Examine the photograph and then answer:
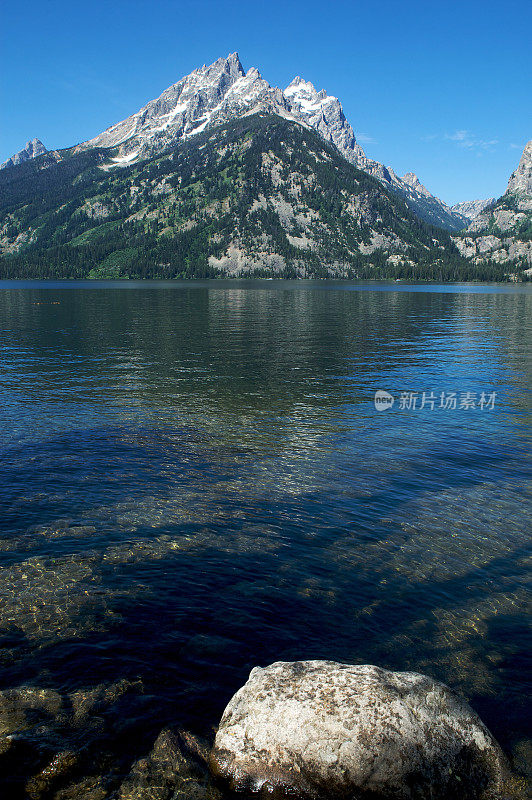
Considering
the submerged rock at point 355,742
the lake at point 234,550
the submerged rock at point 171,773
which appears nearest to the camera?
the submerged rock at point 355,742

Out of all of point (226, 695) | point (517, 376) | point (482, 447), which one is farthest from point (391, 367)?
point (226, 695)

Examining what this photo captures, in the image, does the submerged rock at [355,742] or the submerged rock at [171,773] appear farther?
the submerged rock at [171,773]

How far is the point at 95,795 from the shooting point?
862 cm

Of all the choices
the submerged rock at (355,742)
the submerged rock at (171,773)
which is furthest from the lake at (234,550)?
the submerged rock at (355,742)

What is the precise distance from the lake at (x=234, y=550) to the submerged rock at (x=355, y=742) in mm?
1175

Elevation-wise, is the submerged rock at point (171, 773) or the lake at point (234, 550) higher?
the lake at point (234, 550)

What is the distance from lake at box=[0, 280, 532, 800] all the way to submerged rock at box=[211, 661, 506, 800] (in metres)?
1.18

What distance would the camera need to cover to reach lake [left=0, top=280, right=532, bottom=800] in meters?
11.1

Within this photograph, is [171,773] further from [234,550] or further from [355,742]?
[234,550]

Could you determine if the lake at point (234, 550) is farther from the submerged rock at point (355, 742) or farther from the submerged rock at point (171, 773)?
the submerged rock at point (355, 742)

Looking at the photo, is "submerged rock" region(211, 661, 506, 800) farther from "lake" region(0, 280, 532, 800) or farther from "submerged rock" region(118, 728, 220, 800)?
"lake" region(0, 280, 532, 800)

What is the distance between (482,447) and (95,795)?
88.2 ft

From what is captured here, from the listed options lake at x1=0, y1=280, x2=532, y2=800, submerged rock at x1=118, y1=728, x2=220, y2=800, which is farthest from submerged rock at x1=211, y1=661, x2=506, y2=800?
lake at x1=0, y1=280, x2=532, y2=800

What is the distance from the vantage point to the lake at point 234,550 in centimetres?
1112
